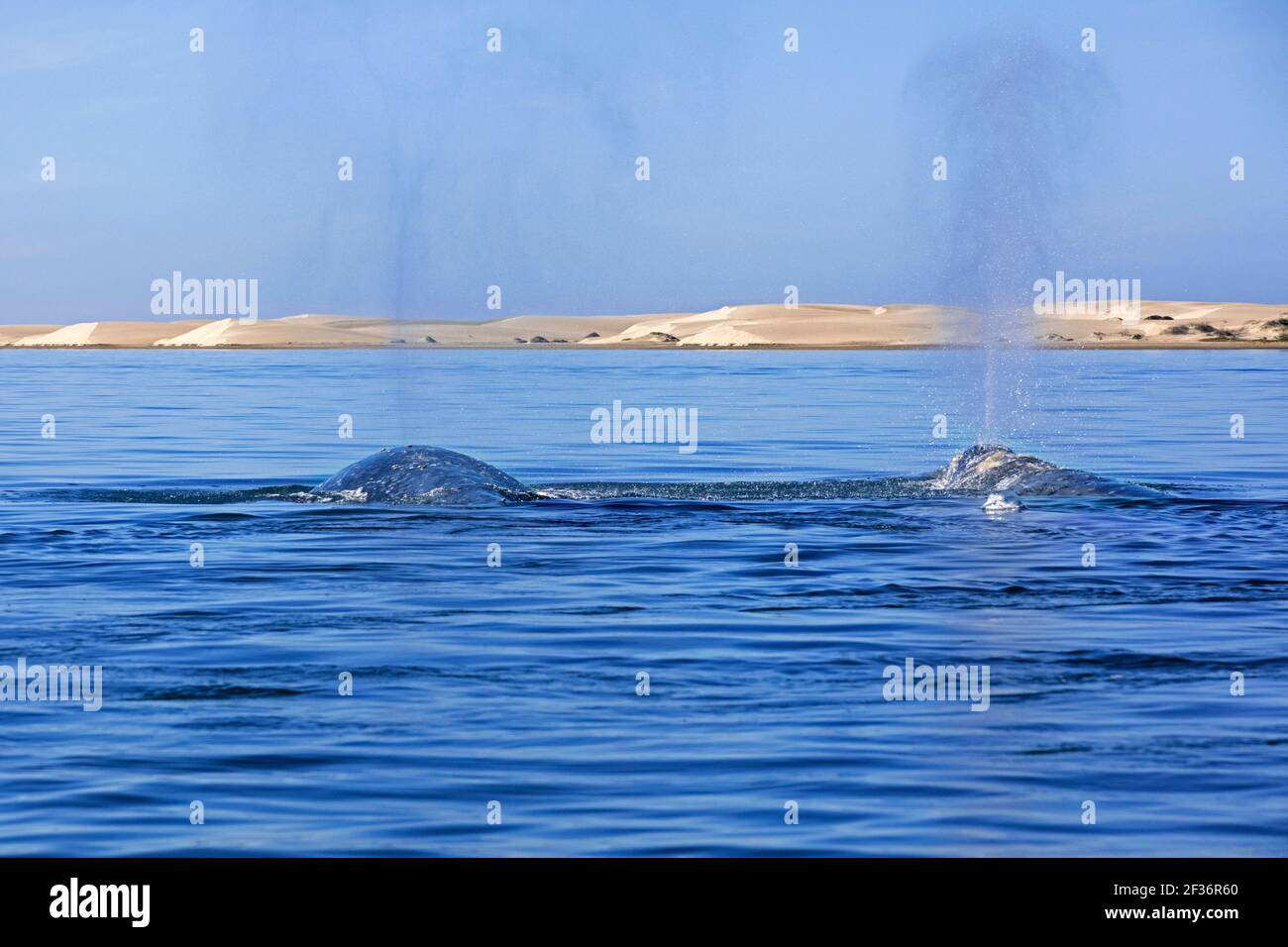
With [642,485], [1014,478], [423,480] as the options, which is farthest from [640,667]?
[1014,478]

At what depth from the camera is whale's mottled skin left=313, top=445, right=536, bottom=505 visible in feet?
80.2

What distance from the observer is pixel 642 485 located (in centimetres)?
2670

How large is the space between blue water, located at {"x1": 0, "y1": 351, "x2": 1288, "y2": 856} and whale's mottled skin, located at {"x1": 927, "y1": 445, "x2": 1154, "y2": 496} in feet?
3.19

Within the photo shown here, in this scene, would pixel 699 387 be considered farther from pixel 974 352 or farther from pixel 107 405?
pixel 974 352

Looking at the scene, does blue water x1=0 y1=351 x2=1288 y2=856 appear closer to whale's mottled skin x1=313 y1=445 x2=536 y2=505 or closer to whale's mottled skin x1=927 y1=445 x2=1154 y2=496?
whale's mottled skin x1=313 y1=445 x2=536 y2=505

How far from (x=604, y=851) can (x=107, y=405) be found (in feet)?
163

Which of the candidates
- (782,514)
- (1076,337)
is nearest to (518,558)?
(782,514)

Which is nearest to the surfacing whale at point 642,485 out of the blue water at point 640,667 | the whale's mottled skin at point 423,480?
the whale's mottled skin at point 423,480

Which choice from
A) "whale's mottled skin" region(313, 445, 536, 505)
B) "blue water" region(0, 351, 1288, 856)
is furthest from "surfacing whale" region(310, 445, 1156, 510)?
"blue water" region(0, 351, 1288, 856)

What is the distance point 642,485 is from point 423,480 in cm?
347

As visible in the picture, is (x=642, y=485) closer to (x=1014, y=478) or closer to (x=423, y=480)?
(x=423, y=480)

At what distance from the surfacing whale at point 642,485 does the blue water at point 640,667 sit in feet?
1.50

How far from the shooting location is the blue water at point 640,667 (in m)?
9.32

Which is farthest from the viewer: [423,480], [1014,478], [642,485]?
[642,485]
